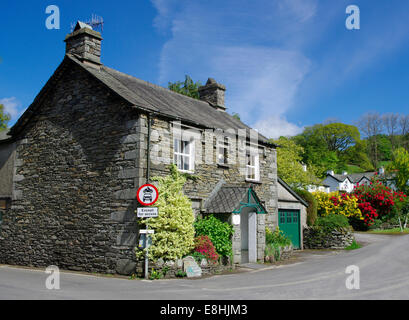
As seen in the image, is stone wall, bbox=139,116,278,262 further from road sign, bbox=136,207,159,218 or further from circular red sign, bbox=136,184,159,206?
road sign, bbox=136,207,159,218

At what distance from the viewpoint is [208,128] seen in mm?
16156

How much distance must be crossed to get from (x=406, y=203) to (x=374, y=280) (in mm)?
26432

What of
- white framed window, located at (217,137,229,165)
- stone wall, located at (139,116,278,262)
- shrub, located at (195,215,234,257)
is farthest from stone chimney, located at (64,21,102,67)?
shrub, located at (195,215,234,257)

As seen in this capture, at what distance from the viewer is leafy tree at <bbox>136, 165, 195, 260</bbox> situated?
1270cm

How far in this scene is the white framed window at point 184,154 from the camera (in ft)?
49.7

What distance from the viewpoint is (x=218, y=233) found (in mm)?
14391

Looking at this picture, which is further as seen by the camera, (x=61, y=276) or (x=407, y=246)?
(x=407, y=246)

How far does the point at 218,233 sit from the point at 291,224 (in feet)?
30.4

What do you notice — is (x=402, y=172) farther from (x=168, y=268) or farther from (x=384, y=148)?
(x=384, y=148)

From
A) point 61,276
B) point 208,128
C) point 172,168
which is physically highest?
point 208,128

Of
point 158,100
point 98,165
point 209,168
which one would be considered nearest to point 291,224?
point 209,168

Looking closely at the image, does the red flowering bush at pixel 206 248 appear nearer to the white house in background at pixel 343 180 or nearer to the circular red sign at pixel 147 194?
the circular red sign at pixel 147 194
